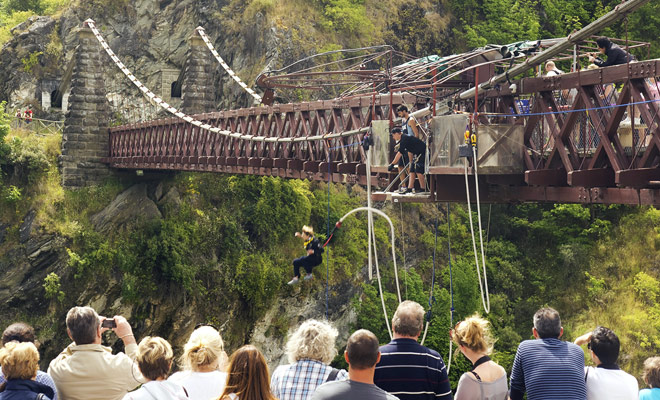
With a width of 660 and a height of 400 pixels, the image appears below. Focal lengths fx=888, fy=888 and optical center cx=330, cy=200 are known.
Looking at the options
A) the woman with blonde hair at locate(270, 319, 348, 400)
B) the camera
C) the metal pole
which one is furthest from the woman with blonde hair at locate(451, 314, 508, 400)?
the metal pole

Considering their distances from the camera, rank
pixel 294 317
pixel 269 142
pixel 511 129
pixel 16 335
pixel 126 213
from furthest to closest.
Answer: pixel 126 213
pixel 294 317
pixel 269 142
pixel 511 129
pixel 16 335

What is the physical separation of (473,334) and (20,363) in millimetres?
2867

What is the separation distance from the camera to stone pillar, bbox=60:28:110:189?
95.0 feet

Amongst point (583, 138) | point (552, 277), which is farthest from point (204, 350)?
point (552, 277)

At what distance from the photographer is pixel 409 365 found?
18.8 ft

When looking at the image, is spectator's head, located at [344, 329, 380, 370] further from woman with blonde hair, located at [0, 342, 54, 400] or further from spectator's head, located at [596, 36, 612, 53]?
spectator's head, located at [596, 36, 612, 53]

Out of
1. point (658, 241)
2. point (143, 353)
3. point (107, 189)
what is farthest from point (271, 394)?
point (658, 241)

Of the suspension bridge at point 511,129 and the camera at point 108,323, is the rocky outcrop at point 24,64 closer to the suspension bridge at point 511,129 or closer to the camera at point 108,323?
the suspension bridge at point 511,129

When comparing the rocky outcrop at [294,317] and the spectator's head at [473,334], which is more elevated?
the spectator's head at [473,334]

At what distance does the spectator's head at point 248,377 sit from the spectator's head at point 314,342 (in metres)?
0.37

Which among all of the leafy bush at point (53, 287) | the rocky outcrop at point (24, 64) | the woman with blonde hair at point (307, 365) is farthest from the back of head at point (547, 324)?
the rocky outcrop at point (24, 64)

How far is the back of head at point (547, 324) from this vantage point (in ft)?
20.1

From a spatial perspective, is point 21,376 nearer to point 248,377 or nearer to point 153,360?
point 153,360

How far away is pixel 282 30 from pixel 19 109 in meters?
11.5
